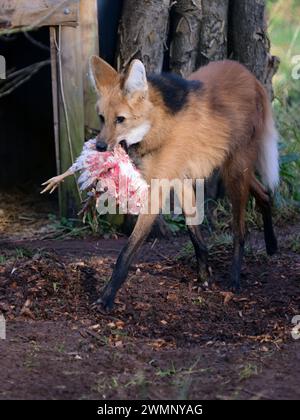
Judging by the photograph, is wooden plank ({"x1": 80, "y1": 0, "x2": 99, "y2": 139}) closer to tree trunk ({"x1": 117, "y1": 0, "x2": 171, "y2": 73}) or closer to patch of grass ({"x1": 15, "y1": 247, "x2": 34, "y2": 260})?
tree trunk ({"x1": 117, "y1": 0, "x2": 171, "y2": 73})

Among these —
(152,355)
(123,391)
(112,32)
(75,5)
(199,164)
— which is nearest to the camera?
(123,391)

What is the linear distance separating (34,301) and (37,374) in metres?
1.05

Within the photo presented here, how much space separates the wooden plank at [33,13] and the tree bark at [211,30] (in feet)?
3.34

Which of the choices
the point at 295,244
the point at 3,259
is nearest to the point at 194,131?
the point at 295,244

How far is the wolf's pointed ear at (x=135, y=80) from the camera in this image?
14.4 feet

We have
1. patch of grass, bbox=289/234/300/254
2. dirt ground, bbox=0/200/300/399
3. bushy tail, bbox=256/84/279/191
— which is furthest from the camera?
patch of grass, bbox=289/234/300/254

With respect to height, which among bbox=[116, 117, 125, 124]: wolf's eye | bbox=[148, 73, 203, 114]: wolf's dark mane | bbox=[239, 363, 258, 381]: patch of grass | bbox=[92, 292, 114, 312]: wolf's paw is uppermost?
bbox=[148, 73, 203, 114]: wolf's dark mane

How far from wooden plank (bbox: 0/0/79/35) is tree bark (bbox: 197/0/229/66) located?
1.02 meters

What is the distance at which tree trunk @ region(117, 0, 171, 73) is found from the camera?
19.8 feet

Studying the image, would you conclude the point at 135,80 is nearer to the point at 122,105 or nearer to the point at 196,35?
the point at 122,105

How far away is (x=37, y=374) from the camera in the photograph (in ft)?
11.2

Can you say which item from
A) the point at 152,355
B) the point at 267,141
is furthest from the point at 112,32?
the point at 152,355

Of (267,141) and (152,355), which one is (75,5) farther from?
(152,355)

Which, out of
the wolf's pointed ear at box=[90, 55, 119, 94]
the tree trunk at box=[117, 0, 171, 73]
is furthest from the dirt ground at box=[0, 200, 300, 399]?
the tree trunk at box=[117, 0, 171, 73]
